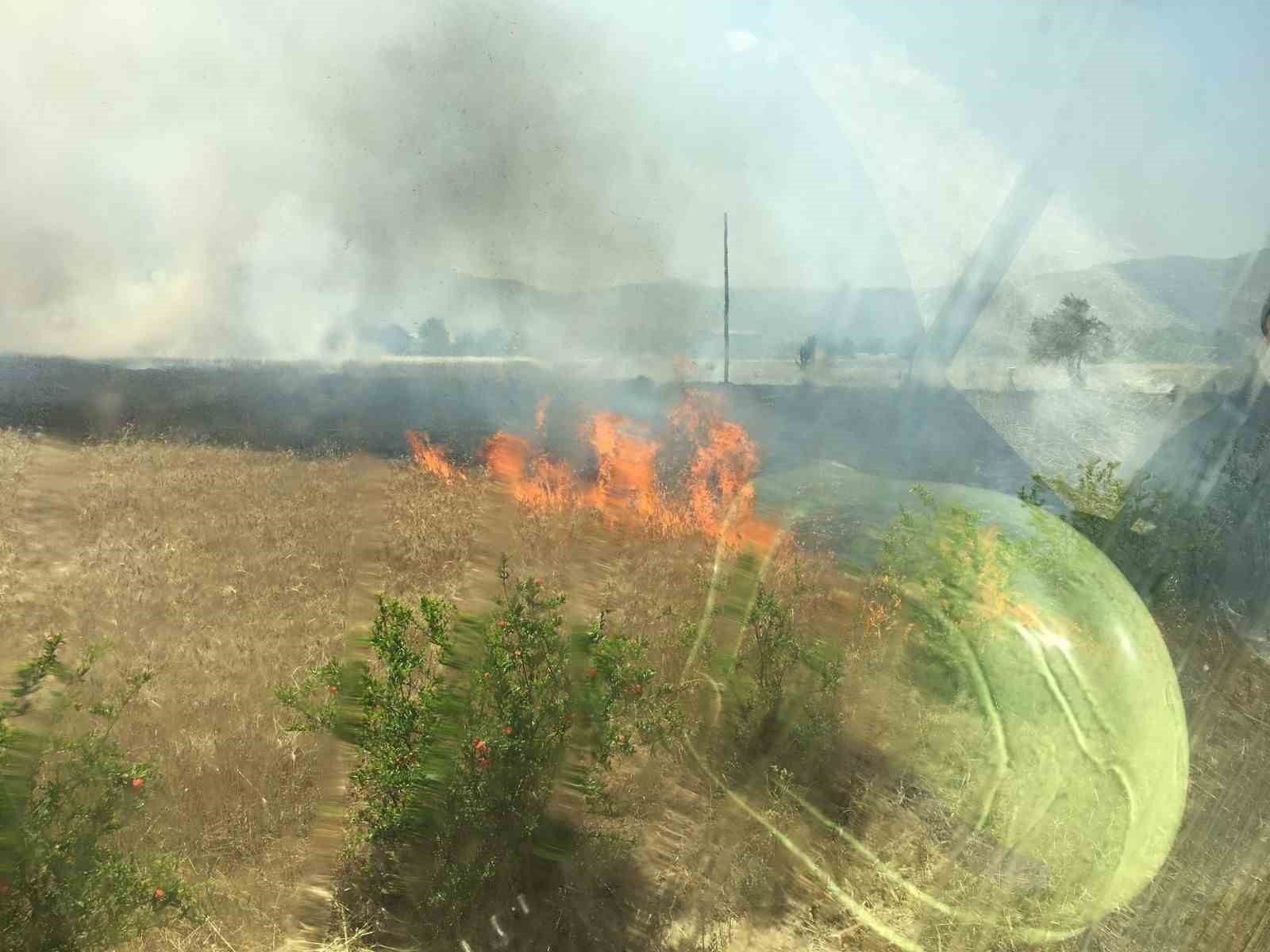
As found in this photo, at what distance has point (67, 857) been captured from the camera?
3.59 metres

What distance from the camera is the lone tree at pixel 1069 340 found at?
109 feet

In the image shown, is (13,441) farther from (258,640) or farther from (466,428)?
(258,640)

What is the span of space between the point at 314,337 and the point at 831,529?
24.8 meters

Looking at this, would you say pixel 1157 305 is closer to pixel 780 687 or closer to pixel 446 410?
pixel 446 410

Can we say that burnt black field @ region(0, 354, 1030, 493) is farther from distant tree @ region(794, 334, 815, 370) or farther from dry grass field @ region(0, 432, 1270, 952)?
distant tree @ region(794, 334, 815, 370)

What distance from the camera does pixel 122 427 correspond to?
55.5 feet

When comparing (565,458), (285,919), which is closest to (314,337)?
(565,458)

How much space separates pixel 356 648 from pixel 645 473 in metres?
8.18

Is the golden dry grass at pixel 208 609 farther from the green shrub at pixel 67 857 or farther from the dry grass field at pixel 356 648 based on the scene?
the green shrub at pixel 67 857

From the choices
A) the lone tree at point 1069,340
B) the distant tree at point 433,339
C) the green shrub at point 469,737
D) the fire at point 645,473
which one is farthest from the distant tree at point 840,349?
the green shrub at point 469,737

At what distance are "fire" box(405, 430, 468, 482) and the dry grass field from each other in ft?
2.84

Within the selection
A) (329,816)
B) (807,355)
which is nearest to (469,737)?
(329,816)

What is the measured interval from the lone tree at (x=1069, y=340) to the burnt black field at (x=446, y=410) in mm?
12771

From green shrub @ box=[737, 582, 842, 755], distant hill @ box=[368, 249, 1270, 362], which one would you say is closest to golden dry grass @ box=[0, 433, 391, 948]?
green shrub @ box=[737, 582, 842, 755]
